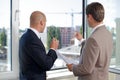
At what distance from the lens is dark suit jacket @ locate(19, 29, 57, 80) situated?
2023 mm

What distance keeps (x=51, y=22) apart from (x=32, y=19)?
98cm

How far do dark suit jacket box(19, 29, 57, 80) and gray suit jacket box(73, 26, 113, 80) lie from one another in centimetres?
26

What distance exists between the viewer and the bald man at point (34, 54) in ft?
6.64

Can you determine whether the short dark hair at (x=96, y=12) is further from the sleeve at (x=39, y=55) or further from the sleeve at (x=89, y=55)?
the sleeve at (x=39, y=55)

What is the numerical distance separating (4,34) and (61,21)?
0.87 m

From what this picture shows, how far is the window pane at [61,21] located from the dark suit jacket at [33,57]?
732mm

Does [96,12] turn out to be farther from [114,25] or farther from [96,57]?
[114,25]

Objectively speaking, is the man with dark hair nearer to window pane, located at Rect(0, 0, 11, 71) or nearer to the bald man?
the bald man

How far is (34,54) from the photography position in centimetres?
202

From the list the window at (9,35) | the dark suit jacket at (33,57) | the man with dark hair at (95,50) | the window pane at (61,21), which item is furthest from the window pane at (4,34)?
the man with dark hair at (95,50)

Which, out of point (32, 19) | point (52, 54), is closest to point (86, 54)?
point (52, 54)

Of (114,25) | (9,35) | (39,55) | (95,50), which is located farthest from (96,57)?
(114,25)

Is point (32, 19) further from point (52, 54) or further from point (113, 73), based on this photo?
point (113, 73)

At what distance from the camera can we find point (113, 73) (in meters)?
3.03
